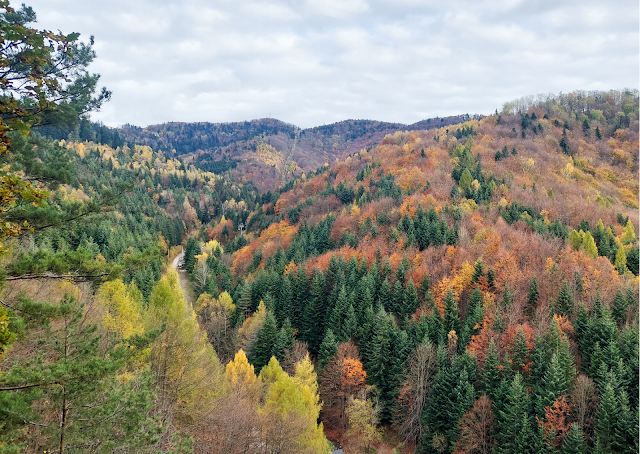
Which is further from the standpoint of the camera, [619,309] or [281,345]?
[281,345]

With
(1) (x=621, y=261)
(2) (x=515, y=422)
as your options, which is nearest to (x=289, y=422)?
(2) (x=515, y=422)

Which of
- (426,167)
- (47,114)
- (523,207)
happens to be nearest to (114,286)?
(47,114)

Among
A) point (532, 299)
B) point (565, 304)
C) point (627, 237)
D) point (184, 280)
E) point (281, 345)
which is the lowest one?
point (184, 280)

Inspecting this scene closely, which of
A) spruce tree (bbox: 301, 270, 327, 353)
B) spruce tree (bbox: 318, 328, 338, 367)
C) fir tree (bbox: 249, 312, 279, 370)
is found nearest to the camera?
spruce tree (bbox: 318, 328, 338, 367)

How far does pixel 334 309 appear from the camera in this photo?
Result: 174 feet

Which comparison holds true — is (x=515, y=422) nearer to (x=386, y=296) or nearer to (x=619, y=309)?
(x=619, y=309)

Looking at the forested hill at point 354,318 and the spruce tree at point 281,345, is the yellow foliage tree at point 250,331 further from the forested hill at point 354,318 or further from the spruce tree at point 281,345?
the spruce tree at point 281,345

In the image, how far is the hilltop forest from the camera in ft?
33.3

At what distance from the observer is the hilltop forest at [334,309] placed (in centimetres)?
1016

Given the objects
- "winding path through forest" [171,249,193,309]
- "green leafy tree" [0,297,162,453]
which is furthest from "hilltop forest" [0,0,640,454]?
"winding path through forest" [171,249,193,309]

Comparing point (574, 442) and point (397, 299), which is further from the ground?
point (397, 299)

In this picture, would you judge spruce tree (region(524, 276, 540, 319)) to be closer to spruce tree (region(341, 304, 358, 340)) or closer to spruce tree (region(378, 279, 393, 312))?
spruce tree (region(378, 279, 393, 312))

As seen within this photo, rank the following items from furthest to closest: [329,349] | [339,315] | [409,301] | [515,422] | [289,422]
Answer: [409,301], [339,315], [329,349], [515,422], [289,422]

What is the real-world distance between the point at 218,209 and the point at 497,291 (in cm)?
12799
